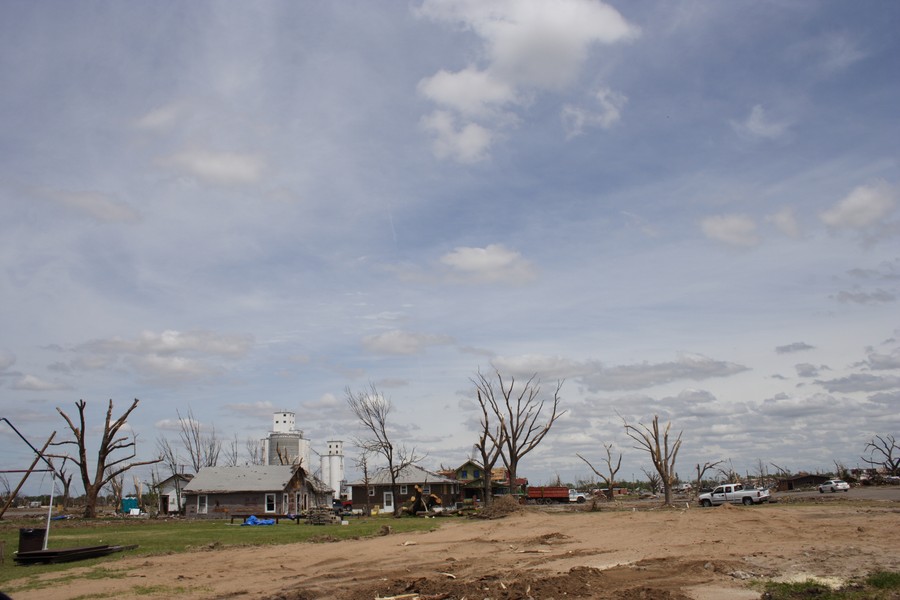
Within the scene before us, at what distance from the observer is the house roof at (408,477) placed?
237 ft

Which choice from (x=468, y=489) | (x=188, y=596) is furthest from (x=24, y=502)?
(x=188, y=596)

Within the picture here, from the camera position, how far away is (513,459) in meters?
60.6

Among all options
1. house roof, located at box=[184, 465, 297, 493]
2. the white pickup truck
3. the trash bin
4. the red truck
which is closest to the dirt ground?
the trash bin

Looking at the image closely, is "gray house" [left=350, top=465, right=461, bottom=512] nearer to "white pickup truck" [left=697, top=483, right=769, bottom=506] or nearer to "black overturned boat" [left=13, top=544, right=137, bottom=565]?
"white pickup truck" [left=697, top=483, right=769, bottom=506]

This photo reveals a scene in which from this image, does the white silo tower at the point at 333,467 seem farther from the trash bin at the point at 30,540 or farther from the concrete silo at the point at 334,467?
the trash bin at the point at 30,540

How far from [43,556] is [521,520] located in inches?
909

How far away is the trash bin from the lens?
950 inches

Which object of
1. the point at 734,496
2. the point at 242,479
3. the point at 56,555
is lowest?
the point at 734,496

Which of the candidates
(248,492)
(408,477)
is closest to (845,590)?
(248,492)

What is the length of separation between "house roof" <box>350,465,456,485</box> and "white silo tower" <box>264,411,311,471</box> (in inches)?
331

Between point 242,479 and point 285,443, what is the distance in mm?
18238

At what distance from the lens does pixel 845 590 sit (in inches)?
525

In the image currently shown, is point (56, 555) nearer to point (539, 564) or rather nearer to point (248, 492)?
point (539, 564)

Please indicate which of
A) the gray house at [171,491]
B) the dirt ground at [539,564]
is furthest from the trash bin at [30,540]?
the gray house at [171,491]
